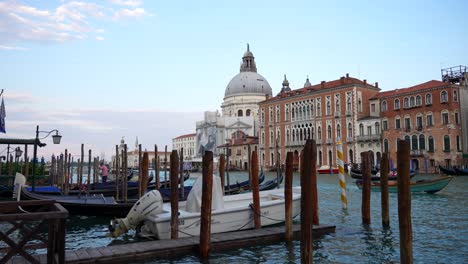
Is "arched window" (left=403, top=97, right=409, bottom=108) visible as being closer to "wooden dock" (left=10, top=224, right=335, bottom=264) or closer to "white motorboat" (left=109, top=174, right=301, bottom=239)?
"white motorboat" (left=109, top=174, right=301, bottom=239)

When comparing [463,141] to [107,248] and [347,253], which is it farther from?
[107,248]

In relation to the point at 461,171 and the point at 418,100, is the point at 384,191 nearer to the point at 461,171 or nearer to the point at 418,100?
the point at 461,171

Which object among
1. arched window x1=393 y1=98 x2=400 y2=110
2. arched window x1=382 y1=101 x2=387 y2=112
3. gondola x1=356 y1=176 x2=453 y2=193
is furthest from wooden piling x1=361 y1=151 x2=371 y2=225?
arched window x1=382 y1=101 x2=387 y2=112

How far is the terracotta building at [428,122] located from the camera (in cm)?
2773

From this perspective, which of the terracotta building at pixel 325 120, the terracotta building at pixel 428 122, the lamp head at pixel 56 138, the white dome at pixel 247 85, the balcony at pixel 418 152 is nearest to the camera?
the lamp head at pixel 56 138

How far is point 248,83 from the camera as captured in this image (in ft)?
218

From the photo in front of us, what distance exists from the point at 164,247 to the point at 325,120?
3309 centimetres

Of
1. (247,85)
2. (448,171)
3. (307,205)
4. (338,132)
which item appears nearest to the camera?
(307,205)

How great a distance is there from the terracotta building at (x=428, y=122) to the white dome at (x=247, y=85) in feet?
116

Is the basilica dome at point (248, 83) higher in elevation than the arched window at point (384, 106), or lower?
higher

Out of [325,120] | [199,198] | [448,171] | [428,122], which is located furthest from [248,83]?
[199,198]

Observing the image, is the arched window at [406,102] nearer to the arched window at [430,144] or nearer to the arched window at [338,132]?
the arched window at [430,144]

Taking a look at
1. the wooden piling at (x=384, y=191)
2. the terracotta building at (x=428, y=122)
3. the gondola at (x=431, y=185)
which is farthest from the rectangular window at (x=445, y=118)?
the wooden piling at (x=384, y=191)

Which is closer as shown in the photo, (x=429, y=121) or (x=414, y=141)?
(x=429, y=121)
